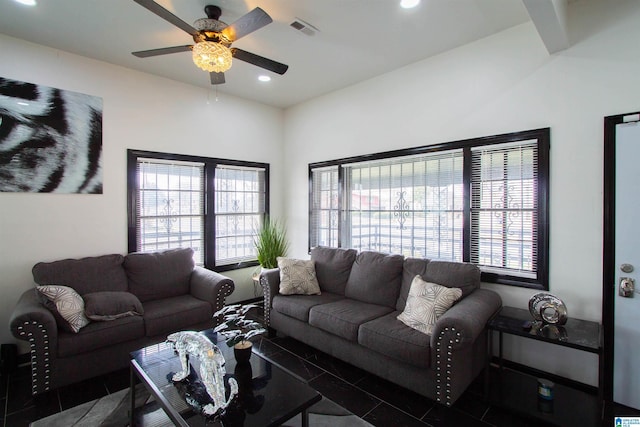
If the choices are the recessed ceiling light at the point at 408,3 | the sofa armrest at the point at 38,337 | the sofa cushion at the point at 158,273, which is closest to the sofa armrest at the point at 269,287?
the sofa cushion at the point at 158,273

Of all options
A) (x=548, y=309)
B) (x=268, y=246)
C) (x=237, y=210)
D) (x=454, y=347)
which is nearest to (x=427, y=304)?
(x=454, y=347)

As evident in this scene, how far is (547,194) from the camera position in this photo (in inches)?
108

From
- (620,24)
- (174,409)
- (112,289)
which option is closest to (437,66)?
(620,24)

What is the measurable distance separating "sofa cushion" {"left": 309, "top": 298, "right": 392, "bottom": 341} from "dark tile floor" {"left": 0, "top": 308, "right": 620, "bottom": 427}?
38 centimetres

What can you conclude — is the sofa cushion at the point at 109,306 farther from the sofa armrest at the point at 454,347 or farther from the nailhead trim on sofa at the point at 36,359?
the sofa armrest at the point at 454,347

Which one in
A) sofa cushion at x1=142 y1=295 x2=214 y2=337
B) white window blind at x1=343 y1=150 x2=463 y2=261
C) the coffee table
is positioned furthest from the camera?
white window blind at x1=343 y1=150 x2=463 y2=261

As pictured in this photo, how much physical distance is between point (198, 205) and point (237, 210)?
1.97 feet

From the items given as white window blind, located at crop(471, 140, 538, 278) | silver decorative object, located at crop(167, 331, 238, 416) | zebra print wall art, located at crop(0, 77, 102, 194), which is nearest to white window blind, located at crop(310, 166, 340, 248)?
white window blind, located at crop(471, 140, 538, 278)

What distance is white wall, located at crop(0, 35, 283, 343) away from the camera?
3084 mm

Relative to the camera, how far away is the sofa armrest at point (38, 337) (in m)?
2.42

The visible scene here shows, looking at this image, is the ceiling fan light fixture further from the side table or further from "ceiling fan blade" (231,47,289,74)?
the side table

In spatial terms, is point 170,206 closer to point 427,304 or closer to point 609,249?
point 427,304

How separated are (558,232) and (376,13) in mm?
2390

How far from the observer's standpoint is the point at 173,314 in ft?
10.3
